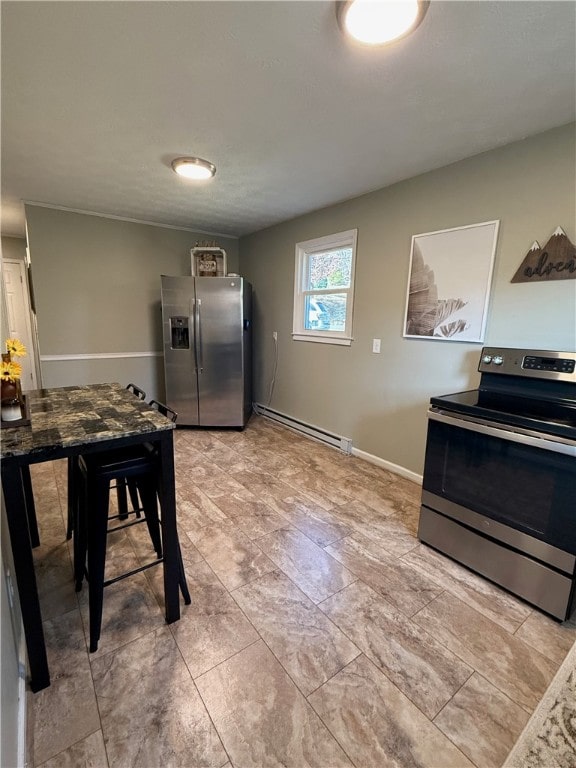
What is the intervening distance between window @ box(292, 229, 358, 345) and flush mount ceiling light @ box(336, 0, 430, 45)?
6.04ft

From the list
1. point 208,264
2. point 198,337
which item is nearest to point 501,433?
point 198,337

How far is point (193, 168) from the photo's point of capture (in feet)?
7.91

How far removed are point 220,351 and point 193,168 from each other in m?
1.87

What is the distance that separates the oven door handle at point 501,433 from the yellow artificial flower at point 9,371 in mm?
1944

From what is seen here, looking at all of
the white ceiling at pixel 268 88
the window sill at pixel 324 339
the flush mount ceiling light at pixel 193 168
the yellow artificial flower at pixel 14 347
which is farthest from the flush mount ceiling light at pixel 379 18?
the window sill at pixel 324 339

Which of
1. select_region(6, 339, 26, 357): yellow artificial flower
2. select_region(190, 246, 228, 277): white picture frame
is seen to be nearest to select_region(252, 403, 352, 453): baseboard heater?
select_region(190, 246, 228, 277): white picture frame

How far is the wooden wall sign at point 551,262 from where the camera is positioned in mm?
1850

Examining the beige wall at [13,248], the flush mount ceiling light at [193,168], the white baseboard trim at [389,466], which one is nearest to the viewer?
the flush mount ceiling light at [193,168]

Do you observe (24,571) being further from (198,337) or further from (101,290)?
(101,290)

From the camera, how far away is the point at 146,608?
1590 mm

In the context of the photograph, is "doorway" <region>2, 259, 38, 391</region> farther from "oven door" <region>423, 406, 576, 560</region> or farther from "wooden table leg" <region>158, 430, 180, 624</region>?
"oven door" <region>423, 406, 576, 560</region>

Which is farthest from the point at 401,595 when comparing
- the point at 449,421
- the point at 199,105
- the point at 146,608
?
the point at 199,105

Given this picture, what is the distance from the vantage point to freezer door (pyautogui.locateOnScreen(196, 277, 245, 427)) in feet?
12.3

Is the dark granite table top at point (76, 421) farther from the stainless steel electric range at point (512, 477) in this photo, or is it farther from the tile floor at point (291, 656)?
the stainless steel electric range at point (512, 477)
